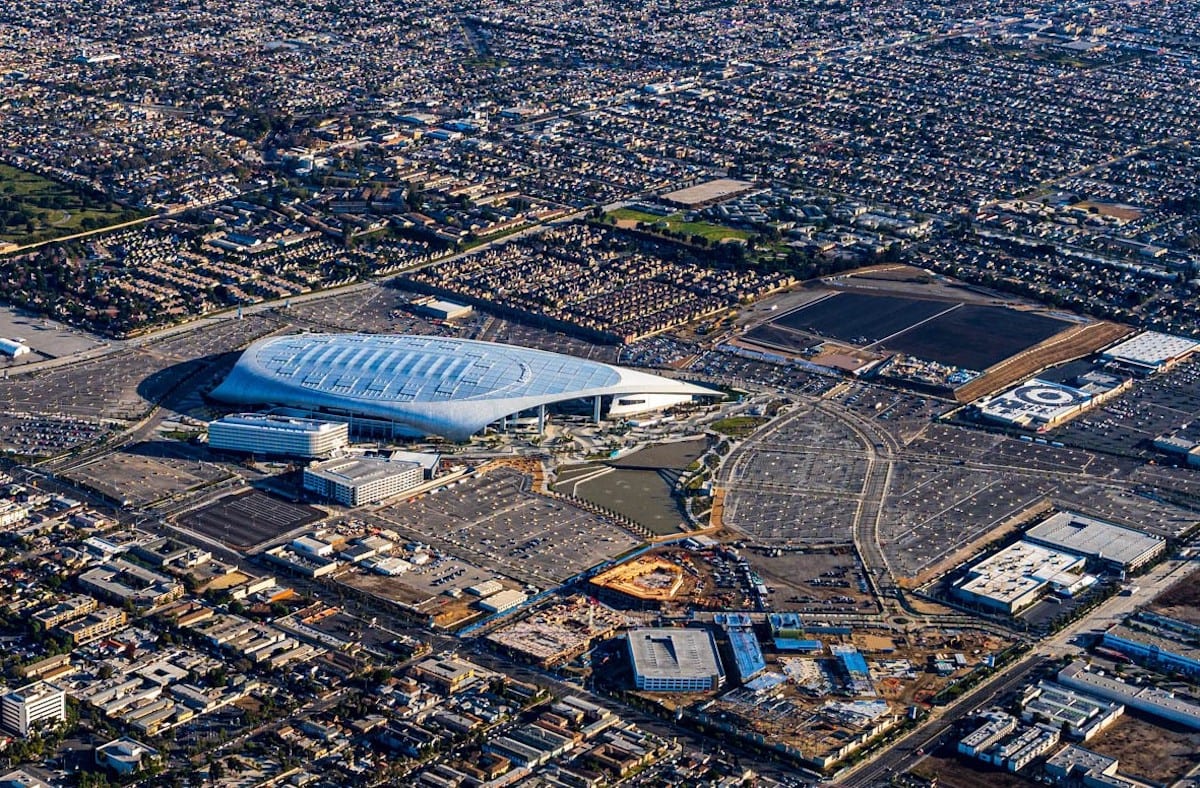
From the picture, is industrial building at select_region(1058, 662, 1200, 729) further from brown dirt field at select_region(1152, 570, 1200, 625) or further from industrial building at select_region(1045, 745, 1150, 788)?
brown dirt field at select_region(1152, 570, 1200, 625)

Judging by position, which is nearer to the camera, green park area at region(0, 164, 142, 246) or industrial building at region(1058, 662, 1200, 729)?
industrial building at region(1058, 662, 1200, 729)

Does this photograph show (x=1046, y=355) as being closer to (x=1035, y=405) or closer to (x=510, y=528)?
(x=1035, y=405)

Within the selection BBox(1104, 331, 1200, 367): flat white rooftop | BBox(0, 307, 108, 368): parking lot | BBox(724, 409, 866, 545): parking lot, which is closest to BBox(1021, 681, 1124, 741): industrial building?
BBox(724, 409, 866, 545): parking lot

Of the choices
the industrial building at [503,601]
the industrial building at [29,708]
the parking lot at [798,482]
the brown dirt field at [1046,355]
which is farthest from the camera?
the brown dirt field at [1046,355]

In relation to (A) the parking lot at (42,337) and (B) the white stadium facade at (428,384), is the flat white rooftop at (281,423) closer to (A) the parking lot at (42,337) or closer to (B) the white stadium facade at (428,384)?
(B) the white stadium facade at (428,384)

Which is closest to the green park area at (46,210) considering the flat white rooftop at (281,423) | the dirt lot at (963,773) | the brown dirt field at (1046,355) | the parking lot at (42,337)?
the parking lot at (42,337)
